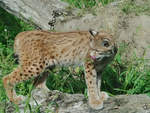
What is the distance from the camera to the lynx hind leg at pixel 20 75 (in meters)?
5.29

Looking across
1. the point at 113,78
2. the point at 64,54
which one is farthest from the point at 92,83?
the point at 113,78

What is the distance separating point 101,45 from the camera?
5.07 metres

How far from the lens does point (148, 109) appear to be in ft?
14.9

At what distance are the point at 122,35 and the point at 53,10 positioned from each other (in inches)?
67.7

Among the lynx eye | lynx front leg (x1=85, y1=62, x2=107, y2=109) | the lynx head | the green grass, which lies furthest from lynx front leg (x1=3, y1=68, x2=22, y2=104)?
the lynx eye

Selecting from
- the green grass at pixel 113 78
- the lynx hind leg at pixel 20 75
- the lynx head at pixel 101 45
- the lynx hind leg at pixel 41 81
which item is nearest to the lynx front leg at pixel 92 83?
the lynx head at pixel 101 45

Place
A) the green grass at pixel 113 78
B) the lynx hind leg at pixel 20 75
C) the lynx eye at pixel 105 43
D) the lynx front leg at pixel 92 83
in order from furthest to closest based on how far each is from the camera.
Answer: the green grass at pixel 113 78, the lynx hind leg at pixel 20 75, the lynx front leg at pixel 92 83, the lynx eye at pixel 105 43

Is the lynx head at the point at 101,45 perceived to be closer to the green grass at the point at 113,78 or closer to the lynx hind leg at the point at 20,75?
the green grass at the point at 113,78

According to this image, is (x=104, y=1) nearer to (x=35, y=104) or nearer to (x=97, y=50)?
(x=97, y=50)

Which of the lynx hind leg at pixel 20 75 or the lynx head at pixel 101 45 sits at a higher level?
the lynx head at pixel 101 45

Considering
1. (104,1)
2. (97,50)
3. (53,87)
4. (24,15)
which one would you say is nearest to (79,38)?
(97,50)

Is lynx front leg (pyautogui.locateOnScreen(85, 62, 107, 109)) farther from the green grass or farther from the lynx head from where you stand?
the green grass

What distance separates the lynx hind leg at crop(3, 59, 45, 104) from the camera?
5.29 m

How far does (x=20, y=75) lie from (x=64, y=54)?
77 cm
